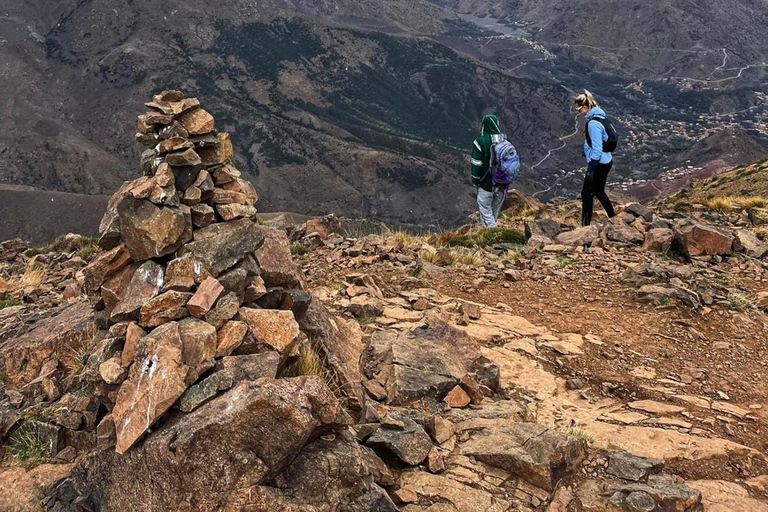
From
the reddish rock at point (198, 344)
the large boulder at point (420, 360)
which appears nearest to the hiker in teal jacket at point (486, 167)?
the large boulder at point (420, 360)

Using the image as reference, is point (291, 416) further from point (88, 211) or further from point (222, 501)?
point (88, 211)

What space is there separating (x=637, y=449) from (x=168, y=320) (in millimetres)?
4626

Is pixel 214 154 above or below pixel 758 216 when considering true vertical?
above

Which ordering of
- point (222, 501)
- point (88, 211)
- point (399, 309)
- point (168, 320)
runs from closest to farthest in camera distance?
point (222, 501) → point (168, 320) → point (399, 309) → point (88, 211)

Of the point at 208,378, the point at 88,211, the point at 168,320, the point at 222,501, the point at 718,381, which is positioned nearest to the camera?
the point at 222,501

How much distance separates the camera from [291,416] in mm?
3877

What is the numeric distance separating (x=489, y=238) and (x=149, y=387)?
10.3m

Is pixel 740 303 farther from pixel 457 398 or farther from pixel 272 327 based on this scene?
pixel 272 327

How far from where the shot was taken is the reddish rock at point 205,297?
15.3ft

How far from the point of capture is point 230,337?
4.62 m

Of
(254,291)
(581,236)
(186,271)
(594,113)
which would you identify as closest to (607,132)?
(594,113)

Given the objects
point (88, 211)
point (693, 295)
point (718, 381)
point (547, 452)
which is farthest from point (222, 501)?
point (88, 211)

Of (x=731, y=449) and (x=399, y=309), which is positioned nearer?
(x=731, y=449)

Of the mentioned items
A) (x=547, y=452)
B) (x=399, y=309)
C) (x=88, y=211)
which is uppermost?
(x=547, y=452)
